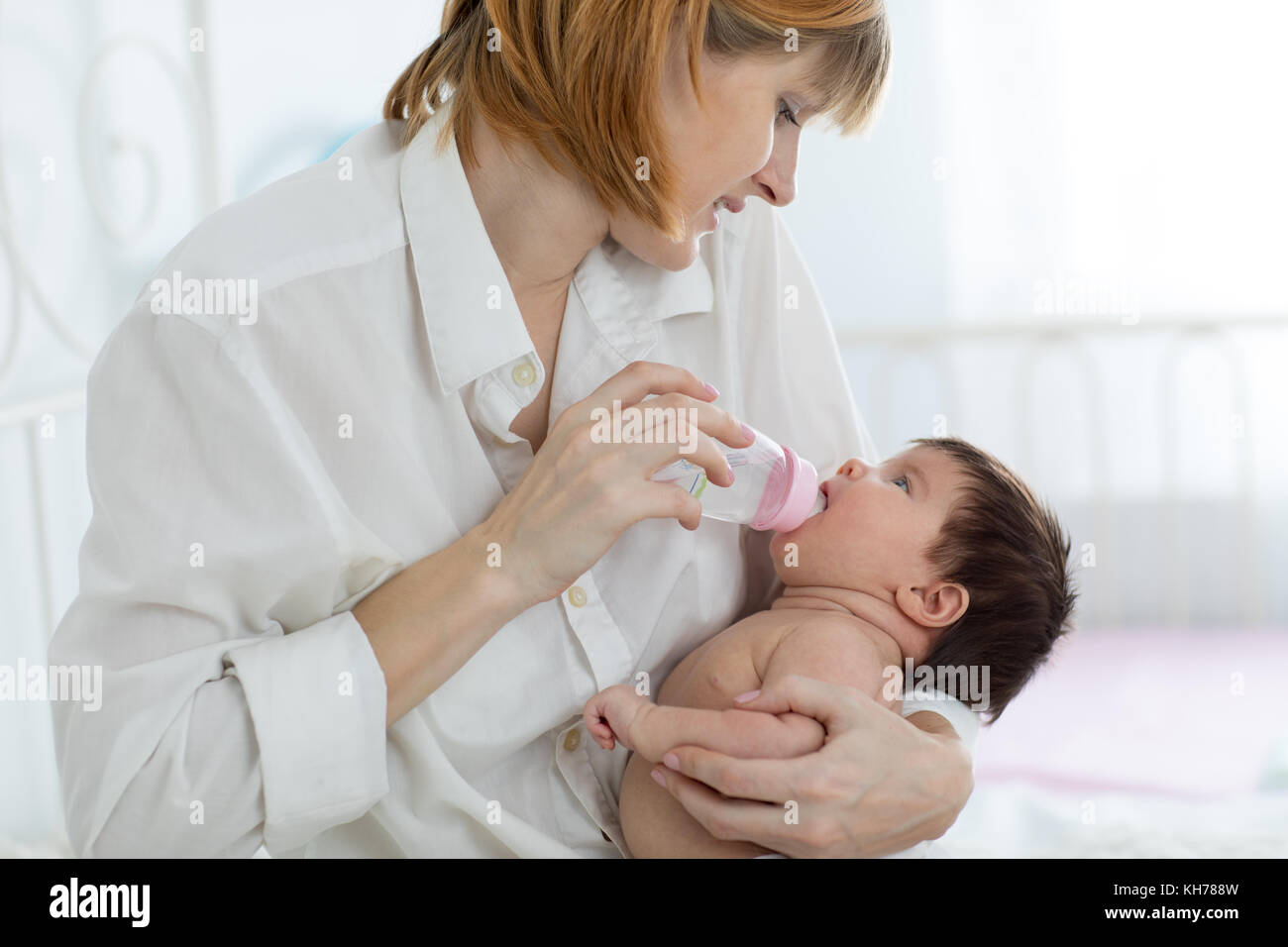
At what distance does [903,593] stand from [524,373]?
1.75ft

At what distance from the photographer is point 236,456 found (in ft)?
3.24

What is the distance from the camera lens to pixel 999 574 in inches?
53.0

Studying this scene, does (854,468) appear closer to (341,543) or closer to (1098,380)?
(341,543)

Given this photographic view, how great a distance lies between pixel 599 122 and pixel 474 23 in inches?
8.6

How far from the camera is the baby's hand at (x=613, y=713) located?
109cm

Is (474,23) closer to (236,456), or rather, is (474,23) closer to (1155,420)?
(236,456)

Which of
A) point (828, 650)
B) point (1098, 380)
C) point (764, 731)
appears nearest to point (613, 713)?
point (764, 731)

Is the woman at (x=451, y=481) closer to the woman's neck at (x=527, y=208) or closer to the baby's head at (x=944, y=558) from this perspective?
the woman's neck at (x=527, y=208)

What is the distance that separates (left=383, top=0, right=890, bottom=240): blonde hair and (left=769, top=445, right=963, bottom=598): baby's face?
424 millimetres

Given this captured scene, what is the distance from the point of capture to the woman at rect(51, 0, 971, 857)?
0.97 m

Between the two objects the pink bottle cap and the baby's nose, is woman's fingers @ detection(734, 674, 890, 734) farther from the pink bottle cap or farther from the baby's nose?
the baby's nose

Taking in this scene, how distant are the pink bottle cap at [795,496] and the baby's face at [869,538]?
4cm
